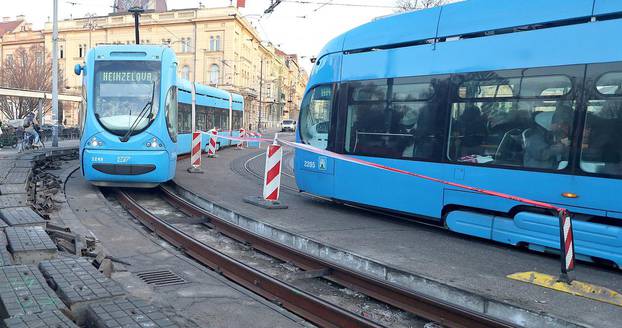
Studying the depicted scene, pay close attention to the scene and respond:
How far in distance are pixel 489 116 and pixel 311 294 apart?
3863mm

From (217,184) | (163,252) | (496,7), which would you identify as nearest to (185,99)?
(217,184)

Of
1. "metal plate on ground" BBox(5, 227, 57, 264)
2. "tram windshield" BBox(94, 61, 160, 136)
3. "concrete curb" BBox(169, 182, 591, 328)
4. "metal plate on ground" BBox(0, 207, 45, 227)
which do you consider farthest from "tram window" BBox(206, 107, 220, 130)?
"metal plate on ground" BBox(5, 227, 57, 264)

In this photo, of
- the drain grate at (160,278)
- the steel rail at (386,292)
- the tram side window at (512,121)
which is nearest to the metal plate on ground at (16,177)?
the steel rail at (386,292)

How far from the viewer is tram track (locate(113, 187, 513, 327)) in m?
4.18

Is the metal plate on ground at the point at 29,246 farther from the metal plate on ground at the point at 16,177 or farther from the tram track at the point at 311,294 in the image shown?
the metal plate on ground at the point at 16,177

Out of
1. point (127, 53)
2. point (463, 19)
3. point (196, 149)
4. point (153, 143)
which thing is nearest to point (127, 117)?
point (153, 143)

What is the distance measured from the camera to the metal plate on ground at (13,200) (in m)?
6.86

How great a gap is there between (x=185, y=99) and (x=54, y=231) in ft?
39.7

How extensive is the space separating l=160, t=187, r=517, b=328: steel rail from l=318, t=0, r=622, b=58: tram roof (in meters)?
4.09

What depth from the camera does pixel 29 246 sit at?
180 inches

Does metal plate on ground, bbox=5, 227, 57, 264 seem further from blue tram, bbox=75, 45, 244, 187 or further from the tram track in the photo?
blue tram, bbox=75, 45, 244, 187

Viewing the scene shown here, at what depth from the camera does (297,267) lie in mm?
6023

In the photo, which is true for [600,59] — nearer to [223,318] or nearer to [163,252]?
[223,318]

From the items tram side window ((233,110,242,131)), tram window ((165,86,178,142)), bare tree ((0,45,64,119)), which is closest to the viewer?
tram window ((165,86,178,142))
